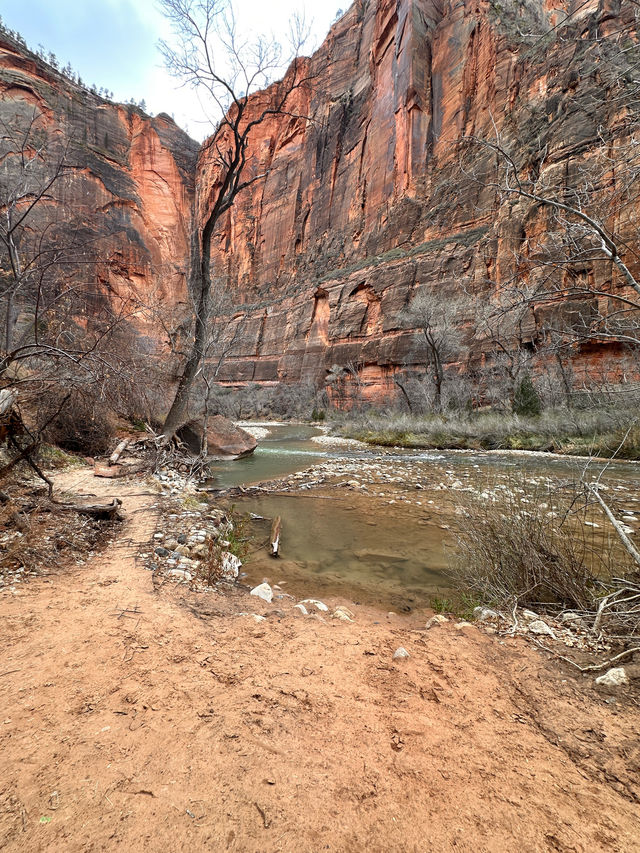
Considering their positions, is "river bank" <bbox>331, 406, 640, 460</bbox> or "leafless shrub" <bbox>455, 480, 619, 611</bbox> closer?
"leafless shrub" <bbox>455, 480, 619, 611</bbox>

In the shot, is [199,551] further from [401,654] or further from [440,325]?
[440,325]

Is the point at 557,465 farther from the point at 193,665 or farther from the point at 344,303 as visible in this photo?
the point at 344,303

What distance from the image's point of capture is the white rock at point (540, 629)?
2197 mm

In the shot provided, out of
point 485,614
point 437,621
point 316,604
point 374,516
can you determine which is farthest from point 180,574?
point 374,516

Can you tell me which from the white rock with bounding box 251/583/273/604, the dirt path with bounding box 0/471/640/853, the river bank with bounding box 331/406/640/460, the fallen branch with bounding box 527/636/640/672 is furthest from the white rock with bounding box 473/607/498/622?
the river bank with bounding box 331/406/640/460

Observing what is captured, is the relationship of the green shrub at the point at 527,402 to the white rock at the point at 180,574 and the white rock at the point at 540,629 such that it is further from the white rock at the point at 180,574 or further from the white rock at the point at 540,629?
the white rock at the point at 180,574

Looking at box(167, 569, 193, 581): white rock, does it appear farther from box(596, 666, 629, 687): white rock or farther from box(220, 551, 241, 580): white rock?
box(596, 666, 629, 687): white rock

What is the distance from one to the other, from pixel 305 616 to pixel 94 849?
1.75m

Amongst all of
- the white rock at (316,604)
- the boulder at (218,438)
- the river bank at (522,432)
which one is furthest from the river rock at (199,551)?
the river bank at (522,432)

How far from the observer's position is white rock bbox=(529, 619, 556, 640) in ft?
7.21

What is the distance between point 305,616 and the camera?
2615 mm

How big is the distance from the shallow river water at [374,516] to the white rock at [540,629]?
1.00m

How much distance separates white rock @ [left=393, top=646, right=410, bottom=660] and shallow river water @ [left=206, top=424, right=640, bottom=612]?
1.12 metres

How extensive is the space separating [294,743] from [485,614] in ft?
5.68
